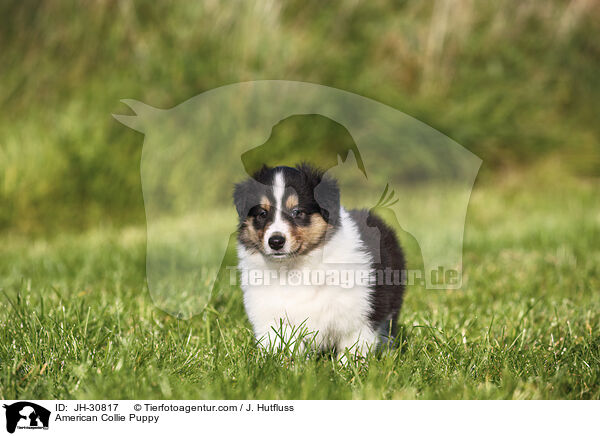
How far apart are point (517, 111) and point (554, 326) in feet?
16.1

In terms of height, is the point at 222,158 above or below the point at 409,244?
above

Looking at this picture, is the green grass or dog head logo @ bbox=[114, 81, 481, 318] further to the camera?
dog head logo @ bbox=[114, 81, 481, 318]

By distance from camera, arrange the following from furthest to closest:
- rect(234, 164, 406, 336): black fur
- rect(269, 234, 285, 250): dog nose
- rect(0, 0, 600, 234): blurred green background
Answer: rect(0, 0, 600, 234): blurred green background, rect(234, 164, 406, 336): black fur, rect(269, 234, 285, 250): dog nose

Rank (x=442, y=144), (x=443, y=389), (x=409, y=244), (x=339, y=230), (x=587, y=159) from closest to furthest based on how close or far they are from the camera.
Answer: (x=443, y=389) → (x=339, y=230) → (x=409, y=244) → (x=442, y=144) → (x=587, y=159)

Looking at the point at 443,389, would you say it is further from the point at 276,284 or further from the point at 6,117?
the point at 6,117

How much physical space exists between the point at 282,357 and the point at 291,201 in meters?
0.72

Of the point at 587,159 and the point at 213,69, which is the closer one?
the point at 213,69

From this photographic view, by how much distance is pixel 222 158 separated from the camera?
4.10 metres

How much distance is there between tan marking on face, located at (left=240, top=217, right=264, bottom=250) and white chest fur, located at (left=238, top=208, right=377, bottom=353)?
0.23 feet

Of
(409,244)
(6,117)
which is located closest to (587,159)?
(409,244)

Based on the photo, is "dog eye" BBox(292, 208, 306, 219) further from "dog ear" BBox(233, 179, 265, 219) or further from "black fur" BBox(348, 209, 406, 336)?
"black fur" BBox(348, 209, 406, 336)
